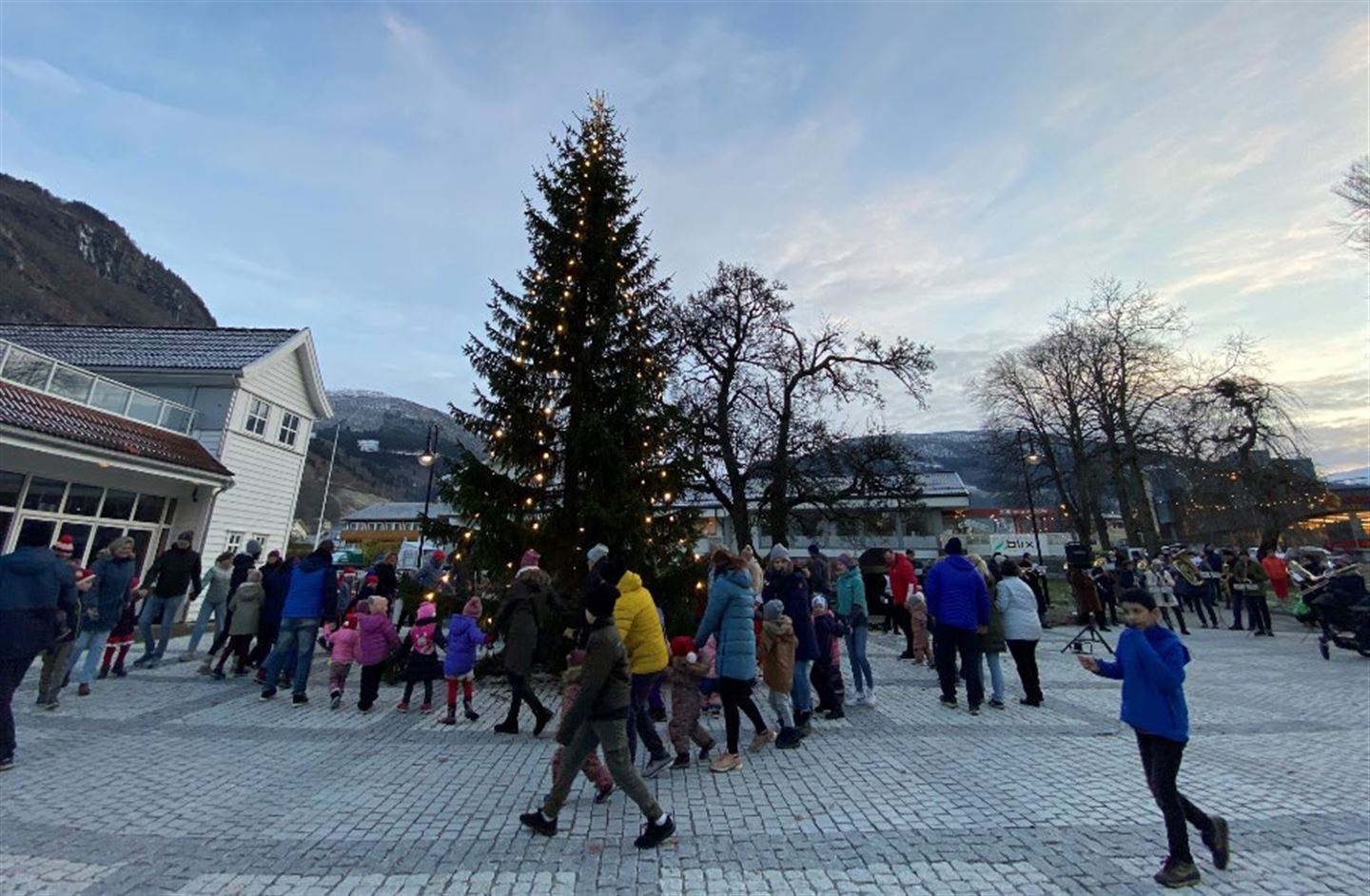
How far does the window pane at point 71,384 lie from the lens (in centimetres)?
1323

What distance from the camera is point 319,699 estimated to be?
25.6 feet

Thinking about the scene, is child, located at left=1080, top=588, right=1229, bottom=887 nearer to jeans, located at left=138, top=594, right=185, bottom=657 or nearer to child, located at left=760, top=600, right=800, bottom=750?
child, located at left=760, top=600, right=800, bottom=750

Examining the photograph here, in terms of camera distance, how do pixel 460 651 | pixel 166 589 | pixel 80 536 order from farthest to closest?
pixel 80 536
pixel 166 589
pixel 460 651

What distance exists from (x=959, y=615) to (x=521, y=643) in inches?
209

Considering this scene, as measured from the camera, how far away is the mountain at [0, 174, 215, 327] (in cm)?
7262

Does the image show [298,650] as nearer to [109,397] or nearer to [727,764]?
[727,764]

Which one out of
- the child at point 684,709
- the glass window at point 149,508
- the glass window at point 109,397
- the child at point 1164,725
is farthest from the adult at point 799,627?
the glass window at point 149,508

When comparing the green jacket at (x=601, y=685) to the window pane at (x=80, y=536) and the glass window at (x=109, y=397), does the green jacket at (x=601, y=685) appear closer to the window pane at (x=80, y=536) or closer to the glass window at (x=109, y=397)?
the window pane at (x=80, y=536)

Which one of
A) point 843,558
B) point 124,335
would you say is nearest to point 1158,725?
point 843,558

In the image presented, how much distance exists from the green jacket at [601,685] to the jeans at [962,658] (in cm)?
505

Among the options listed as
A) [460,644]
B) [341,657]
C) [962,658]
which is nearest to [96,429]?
[341,657]

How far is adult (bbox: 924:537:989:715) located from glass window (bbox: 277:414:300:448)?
21377 millimetres

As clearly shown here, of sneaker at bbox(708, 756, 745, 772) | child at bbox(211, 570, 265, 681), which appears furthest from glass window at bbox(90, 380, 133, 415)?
sneaker at bbox(708, 756, 745, 772)

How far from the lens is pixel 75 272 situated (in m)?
84.1
